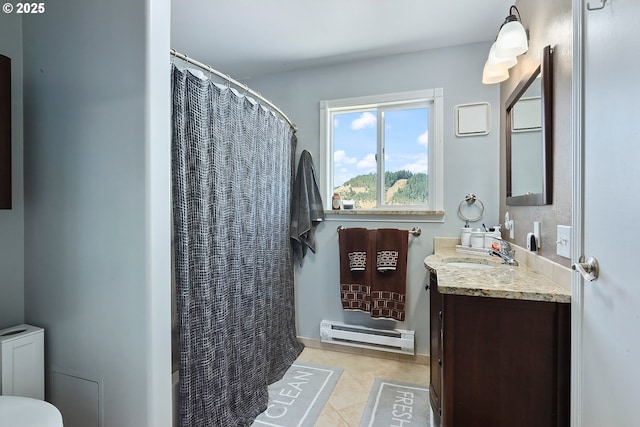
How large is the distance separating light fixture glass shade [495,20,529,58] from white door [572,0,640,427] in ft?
1.63

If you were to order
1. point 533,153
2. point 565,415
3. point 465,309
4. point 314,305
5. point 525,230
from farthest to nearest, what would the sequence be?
point 314,305, point 525,230, point 533,153, point 465,309, point 565,415

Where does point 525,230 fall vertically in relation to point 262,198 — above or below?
below

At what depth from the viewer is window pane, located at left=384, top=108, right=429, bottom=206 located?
2344 millimetres

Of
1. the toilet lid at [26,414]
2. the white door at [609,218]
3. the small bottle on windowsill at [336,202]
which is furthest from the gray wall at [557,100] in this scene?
the toilet lid at [26,414]

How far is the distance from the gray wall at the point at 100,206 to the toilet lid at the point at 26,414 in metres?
0.19

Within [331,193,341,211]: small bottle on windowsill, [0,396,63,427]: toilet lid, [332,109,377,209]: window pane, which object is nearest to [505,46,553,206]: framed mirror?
[332,109,377,209]: window pane

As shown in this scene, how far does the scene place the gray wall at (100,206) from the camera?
39.8 inches

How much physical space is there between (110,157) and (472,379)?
162cm

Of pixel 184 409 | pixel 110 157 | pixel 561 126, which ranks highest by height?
pixel 561 126

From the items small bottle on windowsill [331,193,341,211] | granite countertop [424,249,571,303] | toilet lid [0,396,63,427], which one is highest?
small bottle on windowsill [331,193,341,211]

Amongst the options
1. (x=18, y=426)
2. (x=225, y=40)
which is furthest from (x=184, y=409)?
(x=225, y=40)

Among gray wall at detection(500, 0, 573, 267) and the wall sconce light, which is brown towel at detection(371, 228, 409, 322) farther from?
the wall sconce light

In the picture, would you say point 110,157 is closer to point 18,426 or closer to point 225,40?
point 18,426

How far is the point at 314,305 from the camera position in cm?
255
